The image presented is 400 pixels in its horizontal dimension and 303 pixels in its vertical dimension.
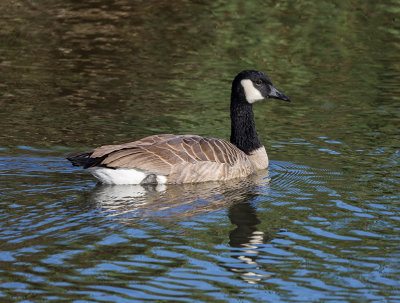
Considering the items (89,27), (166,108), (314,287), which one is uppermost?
(89,27)

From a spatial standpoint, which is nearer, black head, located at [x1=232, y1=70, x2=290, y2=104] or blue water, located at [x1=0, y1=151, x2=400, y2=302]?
blue water, located at [x1=0, y1=151, x2=400, y2=302]

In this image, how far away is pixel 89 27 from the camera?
2441cm

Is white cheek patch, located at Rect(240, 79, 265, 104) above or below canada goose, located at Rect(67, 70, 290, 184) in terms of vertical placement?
above

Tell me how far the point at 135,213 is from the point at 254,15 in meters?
17.6

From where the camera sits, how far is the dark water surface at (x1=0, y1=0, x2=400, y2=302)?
7.79 m

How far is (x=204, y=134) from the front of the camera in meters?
14.6

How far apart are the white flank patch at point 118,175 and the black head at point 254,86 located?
3055mm

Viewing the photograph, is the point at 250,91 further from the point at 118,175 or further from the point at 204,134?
the point at 118,175

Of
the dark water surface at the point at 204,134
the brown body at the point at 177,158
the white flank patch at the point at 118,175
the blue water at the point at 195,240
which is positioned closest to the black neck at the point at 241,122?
the dark water surface at the point at 204,134

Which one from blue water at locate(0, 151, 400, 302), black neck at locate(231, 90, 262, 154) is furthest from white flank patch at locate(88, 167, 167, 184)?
black neck at locate(231, 90, 262, 154)

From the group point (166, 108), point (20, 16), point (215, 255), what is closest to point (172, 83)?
point (166, 108)

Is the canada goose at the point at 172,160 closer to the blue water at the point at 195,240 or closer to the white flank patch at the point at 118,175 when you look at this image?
the white flank patch at the point at 118,175

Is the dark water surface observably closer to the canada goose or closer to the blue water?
the blue water

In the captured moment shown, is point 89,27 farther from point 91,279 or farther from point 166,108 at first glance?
point 91,279
